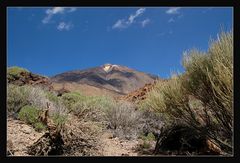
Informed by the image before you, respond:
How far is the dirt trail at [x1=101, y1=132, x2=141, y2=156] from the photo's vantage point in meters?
7.22

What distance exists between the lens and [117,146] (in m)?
8.02

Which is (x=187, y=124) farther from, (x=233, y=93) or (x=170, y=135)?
(x=233, y=93)

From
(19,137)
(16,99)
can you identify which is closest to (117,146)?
(19,137)

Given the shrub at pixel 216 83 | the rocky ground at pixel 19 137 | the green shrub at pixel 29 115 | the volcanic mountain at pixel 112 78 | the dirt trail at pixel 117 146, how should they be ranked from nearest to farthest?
the shrub at pixel 216 83
the rocky ground at pixel 19 137
the dirt trail at pixel 117 146
the green shrub at pixel 29 115
the volcanic mountain at pixel 112 78

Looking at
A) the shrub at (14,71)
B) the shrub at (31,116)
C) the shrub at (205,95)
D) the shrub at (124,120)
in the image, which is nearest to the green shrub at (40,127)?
the shrub at (31,116)

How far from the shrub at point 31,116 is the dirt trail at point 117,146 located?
1445 millimetres

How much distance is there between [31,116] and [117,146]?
2130 millimetres

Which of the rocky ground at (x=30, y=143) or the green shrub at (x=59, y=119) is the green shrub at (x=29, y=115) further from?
the green shrub at (x=59, y=119)

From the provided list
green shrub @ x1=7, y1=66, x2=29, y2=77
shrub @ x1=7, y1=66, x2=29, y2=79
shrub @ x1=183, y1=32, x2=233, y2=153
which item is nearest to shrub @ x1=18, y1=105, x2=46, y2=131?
shrub @ x1=183, y1=32, x2=233, y2=153

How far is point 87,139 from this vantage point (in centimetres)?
703

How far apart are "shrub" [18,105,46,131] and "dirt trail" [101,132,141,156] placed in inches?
56.9

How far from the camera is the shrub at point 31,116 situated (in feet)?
26.4

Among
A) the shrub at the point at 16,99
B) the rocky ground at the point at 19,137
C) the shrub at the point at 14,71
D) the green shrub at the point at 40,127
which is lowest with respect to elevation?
the rocky ground at the point at 19,137
